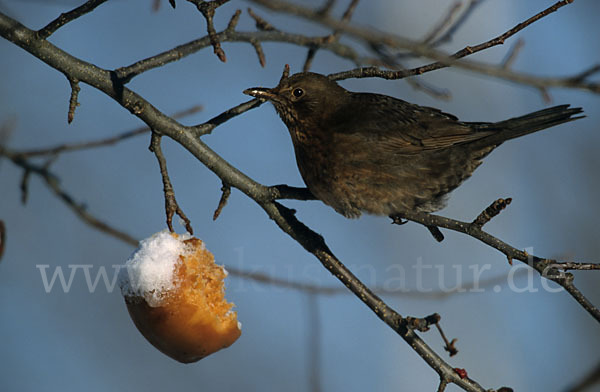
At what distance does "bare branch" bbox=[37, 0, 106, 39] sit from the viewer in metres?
2.61

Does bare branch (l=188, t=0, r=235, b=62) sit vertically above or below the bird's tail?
above

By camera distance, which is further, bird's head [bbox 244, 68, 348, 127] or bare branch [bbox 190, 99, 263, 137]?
bird's head [bbox 244, 68, 348, 127]

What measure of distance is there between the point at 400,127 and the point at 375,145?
22cm

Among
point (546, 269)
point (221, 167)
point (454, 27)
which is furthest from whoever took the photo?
point (454, 27)

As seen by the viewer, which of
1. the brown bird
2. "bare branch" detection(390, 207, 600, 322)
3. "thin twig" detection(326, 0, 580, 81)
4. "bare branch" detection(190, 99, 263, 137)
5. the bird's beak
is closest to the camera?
"bare branch" detection(390, 207, 600, 322)

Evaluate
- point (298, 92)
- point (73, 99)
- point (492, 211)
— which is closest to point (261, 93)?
point (298, 92)

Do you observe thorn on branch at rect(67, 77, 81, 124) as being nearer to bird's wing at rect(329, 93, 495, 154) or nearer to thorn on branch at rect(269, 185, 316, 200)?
thorn on branch at rect(269, 185, 316, 200)

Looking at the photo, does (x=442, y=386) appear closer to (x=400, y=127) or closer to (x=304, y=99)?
(x=400, y=127)

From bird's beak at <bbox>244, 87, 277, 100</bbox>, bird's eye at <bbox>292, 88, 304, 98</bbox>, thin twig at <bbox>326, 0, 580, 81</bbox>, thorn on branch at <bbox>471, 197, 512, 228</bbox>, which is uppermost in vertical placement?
bird's eye at <bbox>292, 88, 304, 98</bbox>

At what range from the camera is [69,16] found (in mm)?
2658

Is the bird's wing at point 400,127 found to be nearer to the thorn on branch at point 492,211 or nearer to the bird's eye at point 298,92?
the bird's eye at point 298,92

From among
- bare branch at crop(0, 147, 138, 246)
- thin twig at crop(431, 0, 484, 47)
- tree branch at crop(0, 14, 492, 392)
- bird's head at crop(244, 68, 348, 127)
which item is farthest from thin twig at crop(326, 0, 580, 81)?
bare branch at crop(0, 147, 138, 246)

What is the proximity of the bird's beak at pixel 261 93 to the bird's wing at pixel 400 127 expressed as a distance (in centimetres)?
36

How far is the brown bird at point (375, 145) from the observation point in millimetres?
3471
